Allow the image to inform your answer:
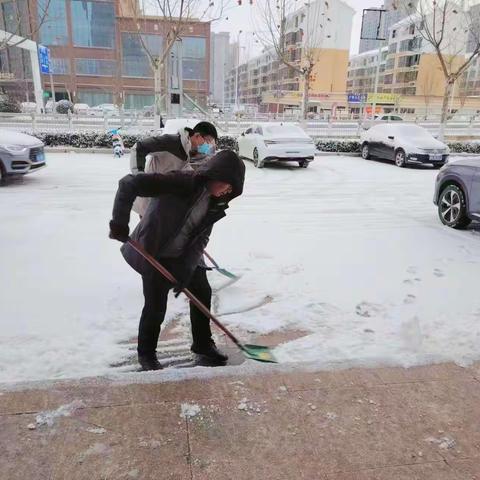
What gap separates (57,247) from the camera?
5301 millimetres

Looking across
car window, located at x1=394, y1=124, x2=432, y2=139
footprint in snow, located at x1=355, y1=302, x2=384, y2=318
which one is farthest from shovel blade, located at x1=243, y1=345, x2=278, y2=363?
car window, located at x1=394, y1=124, x2=432, y2=139

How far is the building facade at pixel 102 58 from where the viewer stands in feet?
180

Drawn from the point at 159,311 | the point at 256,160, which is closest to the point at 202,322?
the point at 159,311

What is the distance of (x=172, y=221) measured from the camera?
8.55 feet

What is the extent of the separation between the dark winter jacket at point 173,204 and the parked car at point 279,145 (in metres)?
9.90

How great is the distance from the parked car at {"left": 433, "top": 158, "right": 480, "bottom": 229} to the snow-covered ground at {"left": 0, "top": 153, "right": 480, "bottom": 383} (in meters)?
0.23

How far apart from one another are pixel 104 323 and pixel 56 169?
8586mm

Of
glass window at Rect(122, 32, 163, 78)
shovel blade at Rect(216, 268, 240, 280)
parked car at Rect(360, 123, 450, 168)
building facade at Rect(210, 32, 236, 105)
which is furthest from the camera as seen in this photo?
building facade at Rect(210, 32, 236, 105)

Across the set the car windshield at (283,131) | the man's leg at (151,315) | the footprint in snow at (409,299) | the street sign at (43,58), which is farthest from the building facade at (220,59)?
the man's leg at (151,315)

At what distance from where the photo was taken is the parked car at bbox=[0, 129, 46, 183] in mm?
8453

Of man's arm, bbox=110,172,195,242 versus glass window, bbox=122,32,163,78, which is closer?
man's arm, bbox=110,172,195,242

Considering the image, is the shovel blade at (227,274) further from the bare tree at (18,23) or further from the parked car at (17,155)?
the bare tree at (18,23)

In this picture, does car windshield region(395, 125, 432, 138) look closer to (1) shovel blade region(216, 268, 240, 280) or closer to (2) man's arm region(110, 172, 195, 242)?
(1) shovel blade region(216, 268, 240, 280)

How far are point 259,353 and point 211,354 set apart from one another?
0.33 m
